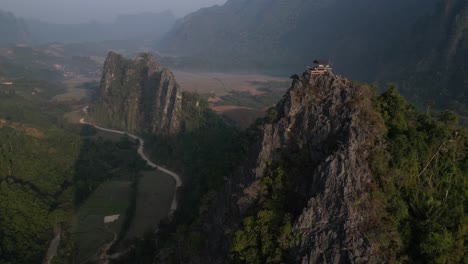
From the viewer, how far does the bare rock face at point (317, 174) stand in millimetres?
27562

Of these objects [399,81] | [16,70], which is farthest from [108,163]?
[16,70]

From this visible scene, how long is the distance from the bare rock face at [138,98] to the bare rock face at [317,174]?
62782mm

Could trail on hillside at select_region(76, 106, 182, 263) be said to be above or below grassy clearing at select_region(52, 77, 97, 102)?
below

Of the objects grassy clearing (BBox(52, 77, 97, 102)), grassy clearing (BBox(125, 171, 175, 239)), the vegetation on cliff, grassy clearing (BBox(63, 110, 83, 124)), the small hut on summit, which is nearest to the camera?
the vegetation on cliff

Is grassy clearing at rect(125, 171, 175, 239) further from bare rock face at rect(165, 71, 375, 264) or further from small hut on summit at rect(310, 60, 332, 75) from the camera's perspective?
small hut on summit at rect(310, 60, 332, 75)

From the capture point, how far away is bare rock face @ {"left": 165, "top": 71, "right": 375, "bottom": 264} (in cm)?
2756

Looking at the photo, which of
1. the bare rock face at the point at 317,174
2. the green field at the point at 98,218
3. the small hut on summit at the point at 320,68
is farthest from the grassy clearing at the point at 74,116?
the small hut on summit at the point at 320,68

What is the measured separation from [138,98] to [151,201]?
60.2 m

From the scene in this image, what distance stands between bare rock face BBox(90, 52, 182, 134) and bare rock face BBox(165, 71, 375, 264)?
206 feet

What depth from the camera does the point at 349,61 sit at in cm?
18712

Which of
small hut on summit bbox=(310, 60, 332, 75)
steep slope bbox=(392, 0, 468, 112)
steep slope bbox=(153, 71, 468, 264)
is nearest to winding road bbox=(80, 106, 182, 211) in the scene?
steep slope bbox=(153, 71, 468, 264)

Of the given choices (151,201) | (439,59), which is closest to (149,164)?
(151,201)

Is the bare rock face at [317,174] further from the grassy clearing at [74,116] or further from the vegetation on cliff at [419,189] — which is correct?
the grassy clearing at [74,116]

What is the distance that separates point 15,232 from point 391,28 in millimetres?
178549
